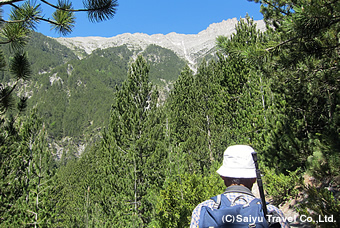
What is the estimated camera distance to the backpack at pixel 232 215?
1.42 m

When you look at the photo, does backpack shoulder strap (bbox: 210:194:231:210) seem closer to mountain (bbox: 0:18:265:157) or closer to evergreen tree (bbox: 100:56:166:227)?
evergreen tree (bbox: 100:56:166:227)

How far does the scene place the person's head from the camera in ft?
5.52

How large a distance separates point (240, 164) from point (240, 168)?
0.03 meters

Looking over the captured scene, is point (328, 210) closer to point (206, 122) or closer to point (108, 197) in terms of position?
point (108, 197)

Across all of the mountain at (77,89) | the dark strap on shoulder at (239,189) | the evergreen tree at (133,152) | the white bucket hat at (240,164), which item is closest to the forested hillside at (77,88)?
the mountain at (77,89)

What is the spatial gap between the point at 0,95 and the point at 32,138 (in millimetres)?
9797

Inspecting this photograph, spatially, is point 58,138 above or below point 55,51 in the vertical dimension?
below

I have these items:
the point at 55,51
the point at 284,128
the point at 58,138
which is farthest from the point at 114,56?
the point at 284,128

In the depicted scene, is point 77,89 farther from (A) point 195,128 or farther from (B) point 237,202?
(B) point 237,202

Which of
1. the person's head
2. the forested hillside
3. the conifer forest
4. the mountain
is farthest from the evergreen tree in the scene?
the mountain

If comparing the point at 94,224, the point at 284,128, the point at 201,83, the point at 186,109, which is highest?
the point at 201,83

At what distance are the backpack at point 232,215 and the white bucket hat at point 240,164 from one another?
0.16 meters

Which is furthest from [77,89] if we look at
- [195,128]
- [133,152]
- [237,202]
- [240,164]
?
[237,202]

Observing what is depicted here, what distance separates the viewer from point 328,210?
2062 millimetres
